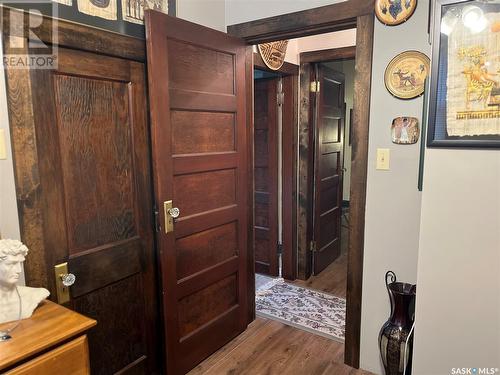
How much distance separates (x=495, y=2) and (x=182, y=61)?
1.35m

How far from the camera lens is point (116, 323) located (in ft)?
5.80

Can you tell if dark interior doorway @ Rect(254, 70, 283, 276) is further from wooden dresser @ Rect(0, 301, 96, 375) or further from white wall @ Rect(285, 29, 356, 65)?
wooden dresser @ Rect(0, 301, 96, 375)

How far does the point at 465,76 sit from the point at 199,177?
4.41 ft

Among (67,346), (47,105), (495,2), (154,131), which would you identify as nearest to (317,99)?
(154,131)

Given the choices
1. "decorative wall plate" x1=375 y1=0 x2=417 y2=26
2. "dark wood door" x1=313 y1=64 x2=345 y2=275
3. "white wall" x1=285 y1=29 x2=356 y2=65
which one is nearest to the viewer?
Result: "decorative wall plate" x1=375 y1=0 x2=417 y2=26

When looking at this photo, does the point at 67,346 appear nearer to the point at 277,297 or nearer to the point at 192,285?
the point at 192,285

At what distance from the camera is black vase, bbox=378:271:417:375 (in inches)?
70.4

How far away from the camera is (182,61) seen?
1.88 meters

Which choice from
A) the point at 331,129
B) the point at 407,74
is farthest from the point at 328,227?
the point at 407,74

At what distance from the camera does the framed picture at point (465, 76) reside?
115cm

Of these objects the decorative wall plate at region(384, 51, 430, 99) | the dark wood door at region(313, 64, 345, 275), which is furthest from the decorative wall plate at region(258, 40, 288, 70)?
the decorative wall plate at region(384, 51, 430, 99)

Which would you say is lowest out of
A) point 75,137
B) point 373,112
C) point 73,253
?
point 73,253

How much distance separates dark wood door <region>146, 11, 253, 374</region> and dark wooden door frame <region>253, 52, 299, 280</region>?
0.87 metres

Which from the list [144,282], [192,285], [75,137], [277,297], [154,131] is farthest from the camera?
[277,297]
